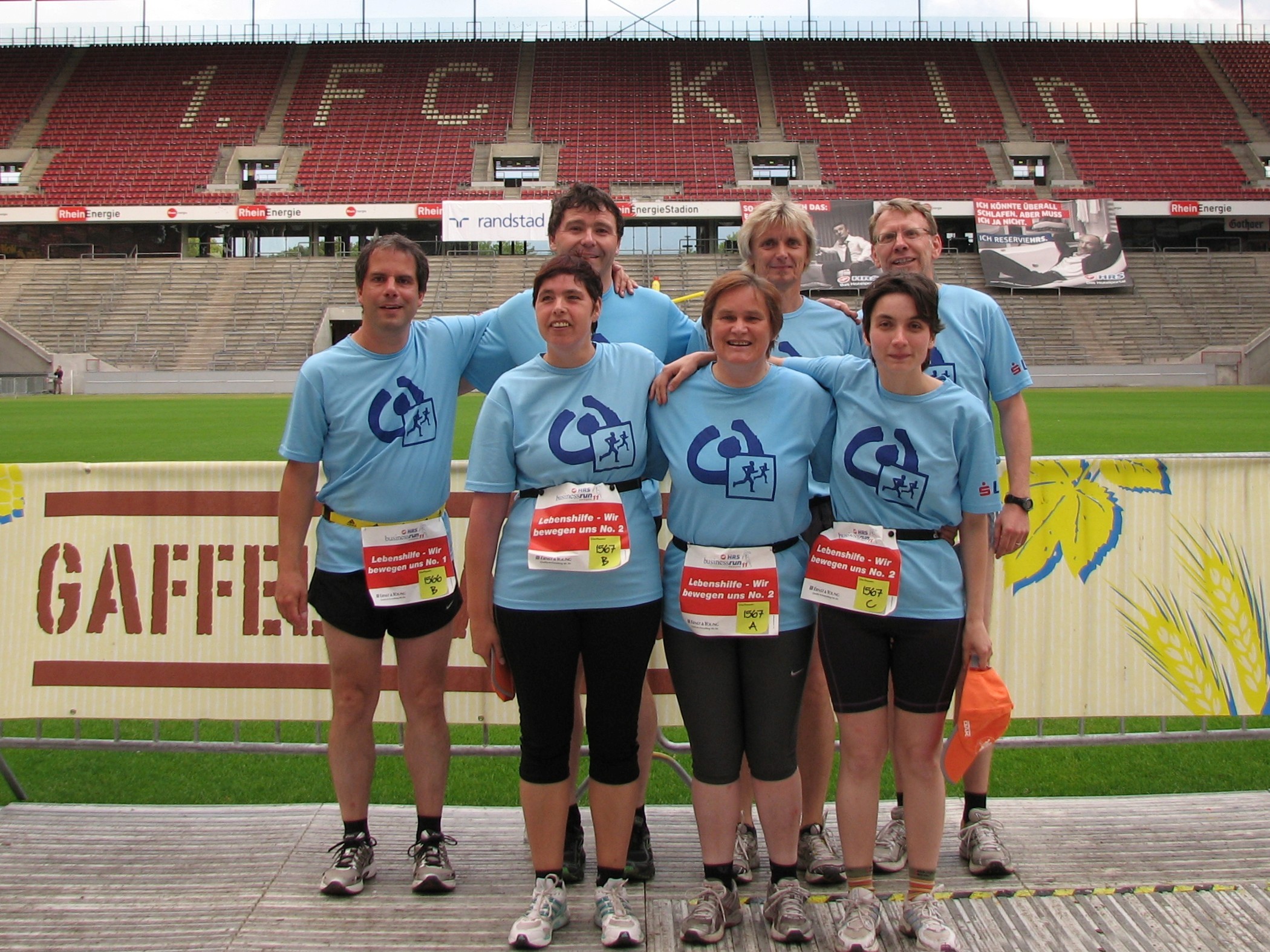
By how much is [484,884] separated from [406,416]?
148 cm

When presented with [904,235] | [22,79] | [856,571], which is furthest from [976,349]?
[22,79]

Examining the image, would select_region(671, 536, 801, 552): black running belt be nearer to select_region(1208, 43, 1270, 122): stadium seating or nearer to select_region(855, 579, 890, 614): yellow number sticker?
select_region(855, 579, 890, 614): yellow number sticker

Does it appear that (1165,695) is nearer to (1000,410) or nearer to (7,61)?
(1000,410)

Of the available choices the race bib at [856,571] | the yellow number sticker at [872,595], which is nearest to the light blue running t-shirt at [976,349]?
the race bib at [856,571]

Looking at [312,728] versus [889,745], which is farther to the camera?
[312,728]

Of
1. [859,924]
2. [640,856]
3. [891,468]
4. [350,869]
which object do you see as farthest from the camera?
[640,856]

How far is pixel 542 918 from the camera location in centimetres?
264

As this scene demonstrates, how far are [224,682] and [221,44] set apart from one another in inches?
1953

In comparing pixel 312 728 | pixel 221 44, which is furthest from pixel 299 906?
pixel 221 44

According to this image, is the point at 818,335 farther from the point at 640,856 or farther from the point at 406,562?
the point at 640,856

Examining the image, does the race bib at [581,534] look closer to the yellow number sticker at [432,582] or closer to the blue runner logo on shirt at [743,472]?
the blue runner logo on shirt at [743,472]

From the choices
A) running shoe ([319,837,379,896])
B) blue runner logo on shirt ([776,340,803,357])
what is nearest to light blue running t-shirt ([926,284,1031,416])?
blue runner logo on shirt ([776,340,803,357])

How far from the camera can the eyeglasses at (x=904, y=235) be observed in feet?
10.4

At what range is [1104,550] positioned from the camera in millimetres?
3795
